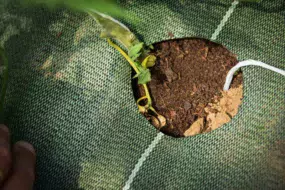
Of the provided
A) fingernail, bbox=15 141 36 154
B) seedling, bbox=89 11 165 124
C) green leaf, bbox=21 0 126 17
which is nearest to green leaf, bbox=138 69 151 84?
seedling, bbox=89 11 165 124

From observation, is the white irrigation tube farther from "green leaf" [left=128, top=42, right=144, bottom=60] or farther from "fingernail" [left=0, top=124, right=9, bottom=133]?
"fingernail" [left=0, top=124, right=9, bottom=133]

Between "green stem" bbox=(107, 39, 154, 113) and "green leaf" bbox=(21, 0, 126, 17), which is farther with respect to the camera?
"green stem" bbox=(107, 39, 154, 113)

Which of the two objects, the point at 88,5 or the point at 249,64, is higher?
the point at 88,5

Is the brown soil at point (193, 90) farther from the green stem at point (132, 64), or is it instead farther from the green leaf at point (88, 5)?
the green leaf at point (88, 5)

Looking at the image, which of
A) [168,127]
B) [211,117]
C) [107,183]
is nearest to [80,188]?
[107,183]

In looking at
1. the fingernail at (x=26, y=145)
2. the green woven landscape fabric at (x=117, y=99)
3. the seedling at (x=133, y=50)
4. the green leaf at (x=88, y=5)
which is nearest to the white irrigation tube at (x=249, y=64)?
the green woven landscape fabric at (x=117, y=99)

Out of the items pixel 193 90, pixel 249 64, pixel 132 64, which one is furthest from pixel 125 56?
pixel 249 64

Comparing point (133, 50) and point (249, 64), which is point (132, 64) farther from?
point (249, 64)
